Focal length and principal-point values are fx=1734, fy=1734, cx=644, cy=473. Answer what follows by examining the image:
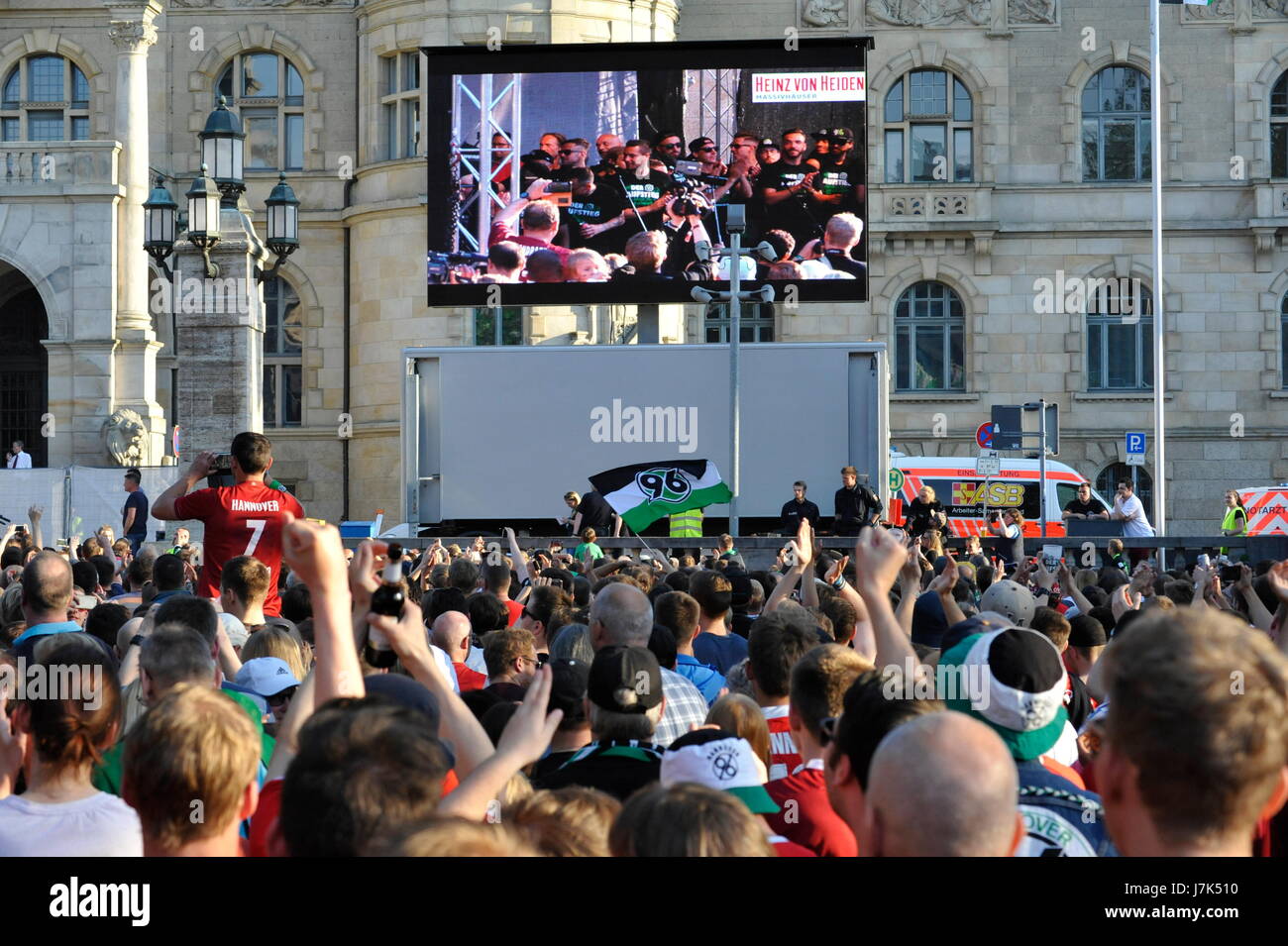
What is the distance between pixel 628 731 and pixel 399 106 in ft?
103

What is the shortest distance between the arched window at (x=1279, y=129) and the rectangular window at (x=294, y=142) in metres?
20.6

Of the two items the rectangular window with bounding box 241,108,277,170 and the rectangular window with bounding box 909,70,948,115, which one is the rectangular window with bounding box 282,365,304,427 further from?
the rectangular window with bounding box 909,70,948,115

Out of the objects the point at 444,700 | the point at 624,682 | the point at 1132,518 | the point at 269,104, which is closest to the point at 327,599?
the point at 444,700

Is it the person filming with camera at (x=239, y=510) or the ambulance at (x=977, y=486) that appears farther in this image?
the ambulance at (x=977, y=486)

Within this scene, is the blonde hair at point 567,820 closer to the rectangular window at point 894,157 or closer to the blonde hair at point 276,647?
the blonde hair at point 276,647

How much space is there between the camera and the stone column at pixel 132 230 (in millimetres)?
29969

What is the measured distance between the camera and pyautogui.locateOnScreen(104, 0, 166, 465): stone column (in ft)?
98.3

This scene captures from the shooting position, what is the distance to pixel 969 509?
29.5 meters

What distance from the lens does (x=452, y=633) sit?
7.65 m

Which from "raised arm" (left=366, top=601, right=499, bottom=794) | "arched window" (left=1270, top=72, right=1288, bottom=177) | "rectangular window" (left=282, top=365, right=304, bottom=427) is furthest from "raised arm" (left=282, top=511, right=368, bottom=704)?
"arched window" (left=1270, top=72, right=1288, bottom=177)

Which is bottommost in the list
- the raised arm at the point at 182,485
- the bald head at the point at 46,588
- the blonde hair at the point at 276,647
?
the blonde hair at the point at 276,647

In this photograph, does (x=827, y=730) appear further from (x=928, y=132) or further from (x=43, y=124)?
(x=43, y=124)

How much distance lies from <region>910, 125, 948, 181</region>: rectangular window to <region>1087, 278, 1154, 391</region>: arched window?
425 centimetres

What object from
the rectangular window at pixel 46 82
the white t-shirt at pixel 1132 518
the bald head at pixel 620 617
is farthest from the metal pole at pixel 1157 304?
the bald head at pixel 620 617
